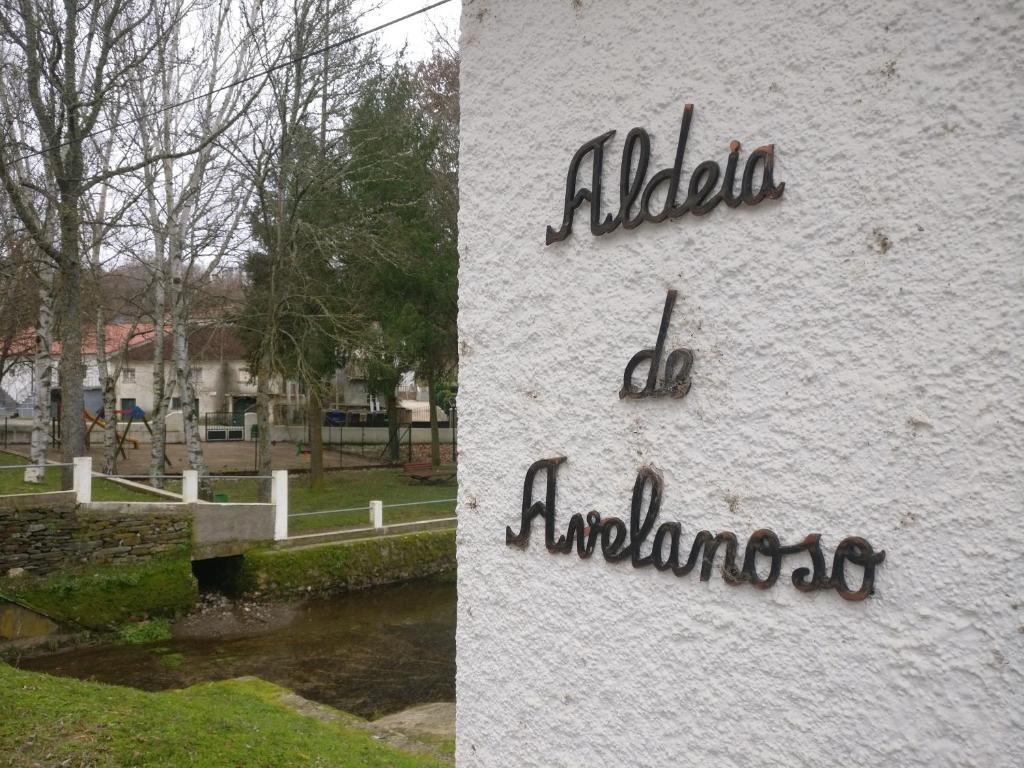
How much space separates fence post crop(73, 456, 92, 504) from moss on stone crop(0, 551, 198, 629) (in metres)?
0.99

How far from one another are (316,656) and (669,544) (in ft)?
35.3

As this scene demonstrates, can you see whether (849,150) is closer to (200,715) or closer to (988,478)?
(988,478)

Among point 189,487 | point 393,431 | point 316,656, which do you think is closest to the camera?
point 316,656

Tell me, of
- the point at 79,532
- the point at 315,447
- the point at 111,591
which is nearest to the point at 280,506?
the point at 111,591

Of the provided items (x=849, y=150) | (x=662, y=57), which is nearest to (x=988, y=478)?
(x=849, y=150)

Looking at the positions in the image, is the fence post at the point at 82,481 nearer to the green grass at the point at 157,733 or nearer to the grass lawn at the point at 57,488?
the grass lawn at the point at 57,488

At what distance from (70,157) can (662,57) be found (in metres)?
14.9

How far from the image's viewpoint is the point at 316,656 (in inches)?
452

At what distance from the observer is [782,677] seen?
62.2 inches

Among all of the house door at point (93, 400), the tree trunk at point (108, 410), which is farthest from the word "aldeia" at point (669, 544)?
the house door at point (93, 400)

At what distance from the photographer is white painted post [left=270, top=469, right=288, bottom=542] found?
46.8ft

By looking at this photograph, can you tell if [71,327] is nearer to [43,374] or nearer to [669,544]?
[43,374]

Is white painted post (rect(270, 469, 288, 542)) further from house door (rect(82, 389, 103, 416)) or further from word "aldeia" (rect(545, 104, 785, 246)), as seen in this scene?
house door (rect(82, 389, 103, 416))

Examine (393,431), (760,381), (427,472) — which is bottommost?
(427,472)
